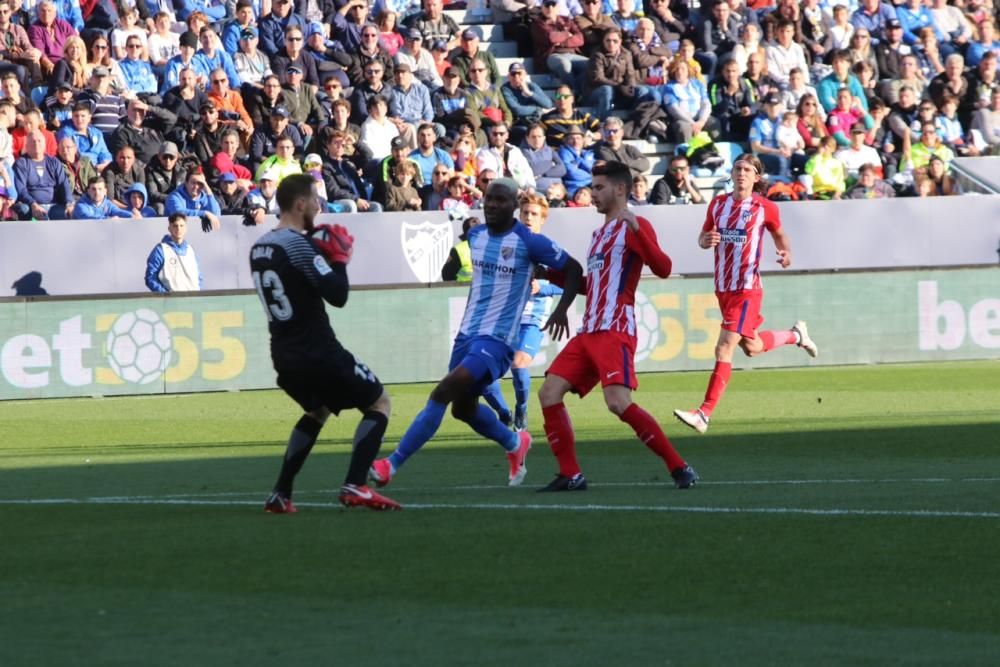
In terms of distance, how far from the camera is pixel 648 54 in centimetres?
2783

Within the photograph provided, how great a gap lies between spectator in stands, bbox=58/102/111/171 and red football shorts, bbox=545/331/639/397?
13074mm

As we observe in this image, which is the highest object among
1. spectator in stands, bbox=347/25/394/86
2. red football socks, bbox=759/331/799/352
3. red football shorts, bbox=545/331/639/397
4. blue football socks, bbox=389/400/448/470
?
spectator in stands, bbox=347/25/394/86

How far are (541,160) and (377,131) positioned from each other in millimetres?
2476

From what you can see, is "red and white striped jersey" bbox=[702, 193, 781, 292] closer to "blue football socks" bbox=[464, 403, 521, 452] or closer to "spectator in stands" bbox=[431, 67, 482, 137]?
"blue football socks" bbox=[464, 403, 521, 452]

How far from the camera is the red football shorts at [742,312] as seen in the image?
15.1m

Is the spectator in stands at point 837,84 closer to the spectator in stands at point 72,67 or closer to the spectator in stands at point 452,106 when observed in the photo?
the spectator in stands at point 452,106

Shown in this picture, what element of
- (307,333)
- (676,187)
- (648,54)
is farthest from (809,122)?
(307,333)

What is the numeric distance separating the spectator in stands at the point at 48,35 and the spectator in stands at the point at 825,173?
35.2ft

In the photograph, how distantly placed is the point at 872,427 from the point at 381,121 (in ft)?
36.6

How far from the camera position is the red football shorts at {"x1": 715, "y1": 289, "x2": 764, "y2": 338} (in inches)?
596

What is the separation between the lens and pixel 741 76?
2806 centimetres

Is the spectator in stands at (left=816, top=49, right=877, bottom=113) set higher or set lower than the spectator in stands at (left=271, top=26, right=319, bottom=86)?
lower

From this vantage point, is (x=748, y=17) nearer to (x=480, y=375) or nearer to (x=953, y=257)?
(x=953, y=257)

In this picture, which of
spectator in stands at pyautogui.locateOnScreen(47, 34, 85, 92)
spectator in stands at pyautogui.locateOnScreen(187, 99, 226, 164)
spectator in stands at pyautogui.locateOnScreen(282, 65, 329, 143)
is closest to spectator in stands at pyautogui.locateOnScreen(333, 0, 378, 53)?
spectator in stands at pyautogui.locateOnScreen(282, 65, 329, 143)
